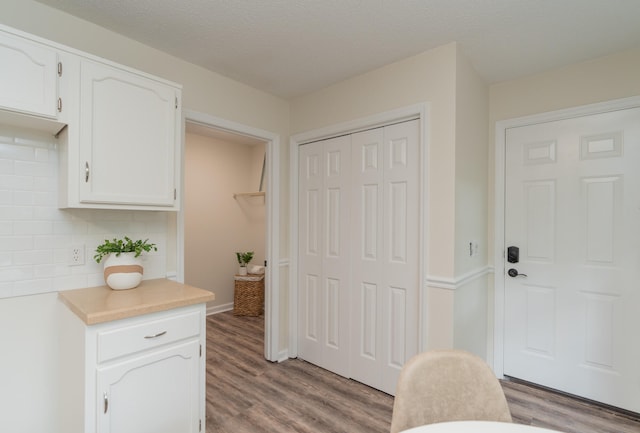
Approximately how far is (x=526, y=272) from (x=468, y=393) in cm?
188

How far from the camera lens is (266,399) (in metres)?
2.33

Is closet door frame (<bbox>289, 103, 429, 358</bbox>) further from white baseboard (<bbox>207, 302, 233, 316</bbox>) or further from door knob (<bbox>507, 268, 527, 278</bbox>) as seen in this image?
white baseboard (<bbox>207, 302, 233, 316</bbox>)

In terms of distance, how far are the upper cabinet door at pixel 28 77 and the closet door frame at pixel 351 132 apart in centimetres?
182

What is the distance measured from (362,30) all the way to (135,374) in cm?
223

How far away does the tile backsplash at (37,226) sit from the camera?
5.29 ft

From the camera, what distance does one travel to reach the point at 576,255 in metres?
2.38

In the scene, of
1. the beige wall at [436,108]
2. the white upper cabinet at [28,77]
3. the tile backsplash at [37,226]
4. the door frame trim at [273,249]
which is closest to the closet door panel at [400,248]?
the beige wall at [436,108]

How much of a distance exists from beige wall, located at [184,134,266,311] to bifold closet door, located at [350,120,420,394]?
100 inches

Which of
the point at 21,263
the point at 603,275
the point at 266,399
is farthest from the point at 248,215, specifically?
the point at 603,275

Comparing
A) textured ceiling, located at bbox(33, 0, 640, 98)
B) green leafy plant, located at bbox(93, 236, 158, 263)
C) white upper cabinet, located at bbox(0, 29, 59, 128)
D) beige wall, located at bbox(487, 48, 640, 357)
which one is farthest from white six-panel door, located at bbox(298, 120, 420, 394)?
white upper cabinet, located at bbox(0, 29, 59, 128)

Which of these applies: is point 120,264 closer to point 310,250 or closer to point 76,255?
point 76,255

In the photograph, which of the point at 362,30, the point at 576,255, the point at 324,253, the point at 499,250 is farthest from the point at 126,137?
the point at 576,255

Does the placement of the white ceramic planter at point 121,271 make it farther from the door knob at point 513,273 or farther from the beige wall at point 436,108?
the door knob at point 513,273

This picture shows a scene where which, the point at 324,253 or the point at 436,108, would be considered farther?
the point at 324,253
